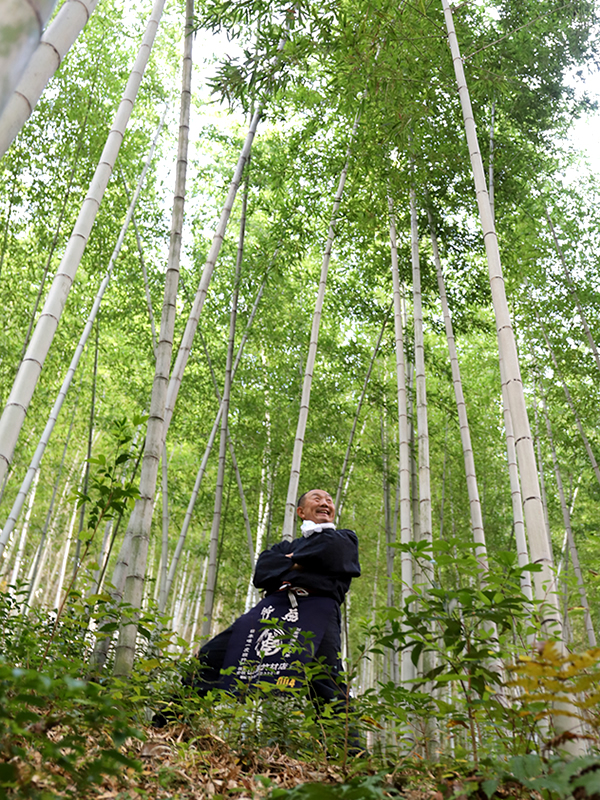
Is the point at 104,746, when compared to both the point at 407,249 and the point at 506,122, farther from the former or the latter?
the point at 506,122

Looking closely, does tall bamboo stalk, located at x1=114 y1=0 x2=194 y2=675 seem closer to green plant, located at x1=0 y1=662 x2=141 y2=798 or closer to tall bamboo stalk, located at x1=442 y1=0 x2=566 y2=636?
green plant, located at x1=0 y1=662 x2=141 y2=798

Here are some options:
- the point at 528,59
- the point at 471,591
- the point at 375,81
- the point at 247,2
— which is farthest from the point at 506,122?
the point at 471,591

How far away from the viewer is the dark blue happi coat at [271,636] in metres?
2.51

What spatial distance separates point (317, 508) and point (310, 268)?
6592 mm

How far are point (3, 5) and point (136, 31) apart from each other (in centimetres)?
763

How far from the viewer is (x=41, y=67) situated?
1.60m

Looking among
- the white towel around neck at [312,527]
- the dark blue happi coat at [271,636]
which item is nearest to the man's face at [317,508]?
the white towel around neck at [312,527]

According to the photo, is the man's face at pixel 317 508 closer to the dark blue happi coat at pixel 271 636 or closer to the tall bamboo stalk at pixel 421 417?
the dark blue happi coat at pixel 271 636

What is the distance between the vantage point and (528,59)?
5.15 meters

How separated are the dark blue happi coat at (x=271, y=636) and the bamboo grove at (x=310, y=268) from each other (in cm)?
25

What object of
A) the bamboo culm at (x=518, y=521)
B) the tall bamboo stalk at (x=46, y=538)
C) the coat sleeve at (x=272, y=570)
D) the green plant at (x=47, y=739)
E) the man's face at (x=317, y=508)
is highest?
the tall bamboo stalk at (x=46, y=538)

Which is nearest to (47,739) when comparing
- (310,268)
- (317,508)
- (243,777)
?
(243,777)

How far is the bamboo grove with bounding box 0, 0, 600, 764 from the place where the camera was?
9.30 ft

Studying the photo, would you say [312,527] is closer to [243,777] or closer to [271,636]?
[271,636]
